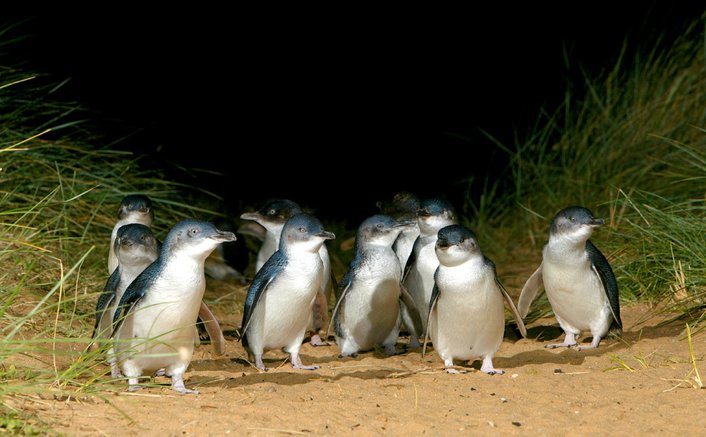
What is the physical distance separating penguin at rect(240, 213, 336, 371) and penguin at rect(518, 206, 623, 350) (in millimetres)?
1377

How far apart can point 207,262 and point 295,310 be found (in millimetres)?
3181

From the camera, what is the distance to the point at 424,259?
6.77 m

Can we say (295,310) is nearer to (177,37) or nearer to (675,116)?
(675,116)

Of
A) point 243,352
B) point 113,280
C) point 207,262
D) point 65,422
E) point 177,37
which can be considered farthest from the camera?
point 177,37

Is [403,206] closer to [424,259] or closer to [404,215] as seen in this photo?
[404,215]

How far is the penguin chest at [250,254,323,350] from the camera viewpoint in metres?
6.01

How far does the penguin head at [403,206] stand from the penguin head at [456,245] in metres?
1.70

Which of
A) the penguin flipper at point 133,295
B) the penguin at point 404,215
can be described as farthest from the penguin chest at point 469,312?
the penguin flipper at point 133,295

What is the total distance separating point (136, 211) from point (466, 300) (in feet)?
7.67

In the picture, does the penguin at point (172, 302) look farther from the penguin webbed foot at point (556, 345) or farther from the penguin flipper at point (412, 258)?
the penguin webbed foot at point (556, 345)

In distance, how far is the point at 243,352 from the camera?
21.6 feet

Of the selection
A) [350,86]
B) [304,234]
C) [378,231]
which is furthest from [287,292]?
[350,86]

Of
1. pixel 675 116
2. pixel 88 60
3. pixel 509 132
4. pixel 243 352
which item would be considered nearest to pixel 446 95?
pixel 509 132

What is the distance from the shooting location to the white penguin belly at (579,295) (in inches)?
251
